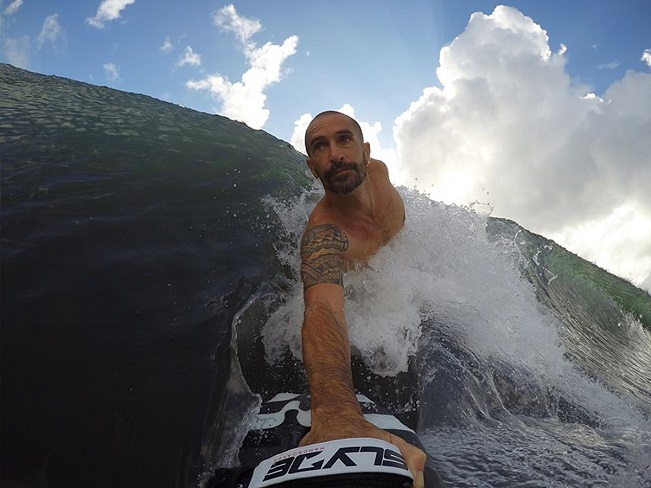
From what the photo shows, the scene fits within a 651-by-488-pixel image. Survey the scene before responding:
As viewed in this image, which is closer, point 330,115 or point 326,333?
point 326,333

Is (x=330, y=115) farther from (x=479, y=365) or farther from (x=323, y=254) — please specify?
(x=479, y=365)

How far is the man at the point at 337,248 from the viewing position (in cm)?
212

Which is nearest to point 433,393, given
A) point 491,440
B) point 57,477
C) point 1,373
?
point 491,440

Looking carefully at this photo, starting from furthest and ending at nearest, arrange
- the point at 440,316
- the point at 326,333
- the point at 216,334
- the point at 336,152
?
1. the point at 440,316
2. the point at 336,152
3. the point at 216,334
4. the point at 326,333

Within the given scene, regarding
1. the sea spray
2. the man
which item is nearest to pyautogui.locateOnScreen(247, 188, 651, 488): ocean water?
the sea spray

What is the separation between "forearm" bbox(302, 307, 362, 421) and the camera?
2221mm

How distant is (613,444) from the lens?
2.98 m

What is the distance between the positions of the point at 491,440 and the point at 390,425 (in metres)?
0.87

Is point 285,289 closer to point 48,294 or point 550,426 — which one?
point 48,294

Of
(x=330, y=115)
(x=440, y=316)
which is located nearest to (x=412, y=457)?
(x=440, y=316)

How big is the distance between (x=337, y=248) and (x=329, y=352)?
1.20 meters

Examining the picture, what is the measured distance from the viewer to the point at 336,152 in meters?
3.86

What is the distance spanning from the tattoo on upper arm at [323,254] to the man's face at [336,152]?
44 centimetres

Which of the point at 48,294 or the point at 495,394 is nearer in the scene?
the point at 48,294
